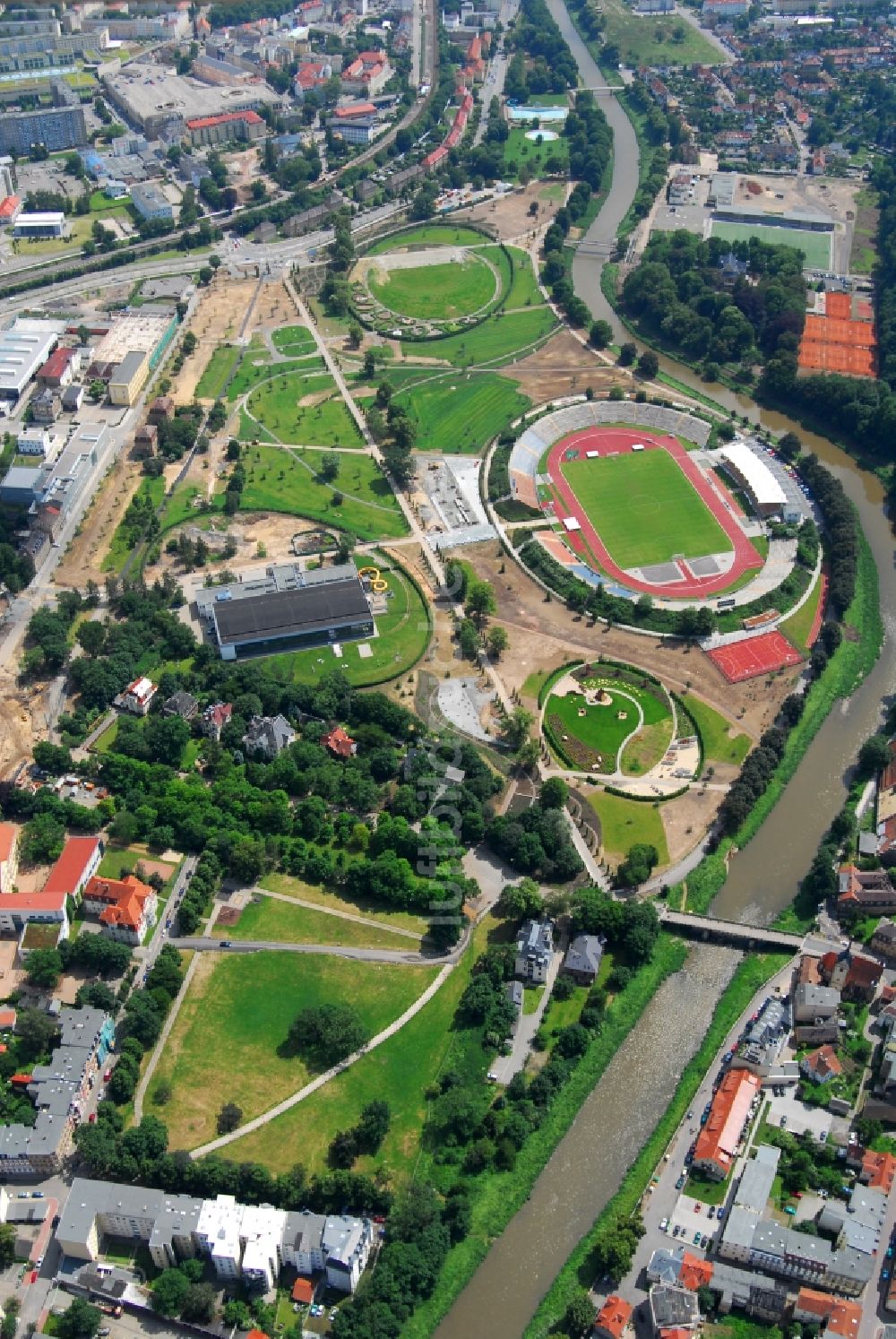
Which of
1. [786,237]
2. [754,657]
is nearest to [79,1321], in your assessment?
[754,657]

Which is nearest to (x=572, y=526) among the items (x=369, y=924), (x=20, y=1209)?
(x=369, y=924)

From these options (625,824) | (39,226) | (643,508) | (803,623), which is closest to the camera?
(625,824)

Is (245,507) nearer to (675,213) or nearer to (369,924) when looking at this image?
(369,924)

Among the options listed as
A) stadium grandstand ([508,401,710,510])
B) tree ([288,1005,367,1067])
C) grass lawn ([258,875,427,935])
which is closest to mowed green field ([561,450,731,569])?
stadium grandstand ([508,401,710,510])

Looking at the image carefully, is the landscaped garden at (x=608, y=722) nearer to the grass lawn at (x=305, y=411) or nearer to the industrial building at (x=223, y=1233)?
the industrial building at (x=223, y=1233)

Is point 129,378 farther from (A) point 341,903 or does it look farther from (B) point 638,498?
(A) point 341,903
